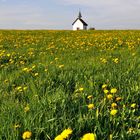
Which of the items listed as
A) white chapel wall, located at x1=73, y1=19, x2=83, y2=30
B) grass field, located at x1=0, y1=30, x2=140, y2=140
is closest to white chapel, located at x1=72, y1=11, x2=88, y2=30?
white chapel wall, located at x1=73, y1=19, x2=83, y2=30

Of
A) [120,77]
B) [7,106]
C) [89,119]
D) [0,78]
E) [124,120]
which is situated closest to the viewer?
[89,119]

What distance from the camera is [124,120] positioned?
376cm

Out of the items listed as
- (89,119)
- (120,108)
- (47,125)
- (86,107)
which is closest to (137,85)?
(120,108)

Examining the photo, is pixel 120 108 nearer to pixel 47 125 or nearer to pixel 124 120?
pixel 124 120

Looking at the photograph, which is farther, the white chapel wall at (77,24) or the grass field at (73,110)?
the white chapel wall at (77,24)

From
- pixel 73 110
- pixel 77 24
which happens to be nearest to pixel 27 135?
pixel 73 110

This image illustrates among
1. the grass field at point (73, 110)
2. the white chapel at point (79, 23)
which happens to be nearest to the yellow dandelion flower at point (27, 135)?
the grass field at point (73, 110)

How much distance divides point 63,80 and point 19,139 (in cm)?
265

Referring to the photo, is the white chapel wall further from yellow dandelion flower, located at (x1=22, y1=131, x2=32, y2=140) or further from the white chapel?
yellow dandelion flower, located at (x1=22, y1=131, x2=32, y2=140)

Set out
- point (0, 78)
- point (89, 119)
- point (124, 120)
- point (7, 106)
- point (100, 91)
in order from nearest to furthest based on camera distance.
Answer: point (89, 119) → point (124, 120) → point (7, 106) → point (100, 91) → point (0, 78)

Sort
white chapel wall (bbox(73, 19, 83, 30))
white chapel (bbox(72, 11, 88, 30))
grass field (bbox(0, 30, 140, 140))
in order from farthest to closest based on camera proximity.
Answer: white chapel wall (bbox(73, 19, 83, 30)) → white chapel (bbox(72, 11, 88, 30)) → grass field (bbox(0, 30, 140, 140))

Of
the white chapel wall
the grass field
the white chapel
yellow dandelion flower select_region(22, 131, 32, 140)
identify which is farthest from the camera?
the white chapel wall

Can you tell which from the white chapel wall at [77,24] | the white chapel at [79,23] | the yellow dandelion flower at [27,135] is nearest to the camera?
the yellow dandelion flower at [27,135]

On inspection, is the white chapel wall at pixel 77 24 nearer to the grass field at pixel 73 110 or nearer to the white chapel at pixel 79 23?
the white chapel at pixel 79 23
